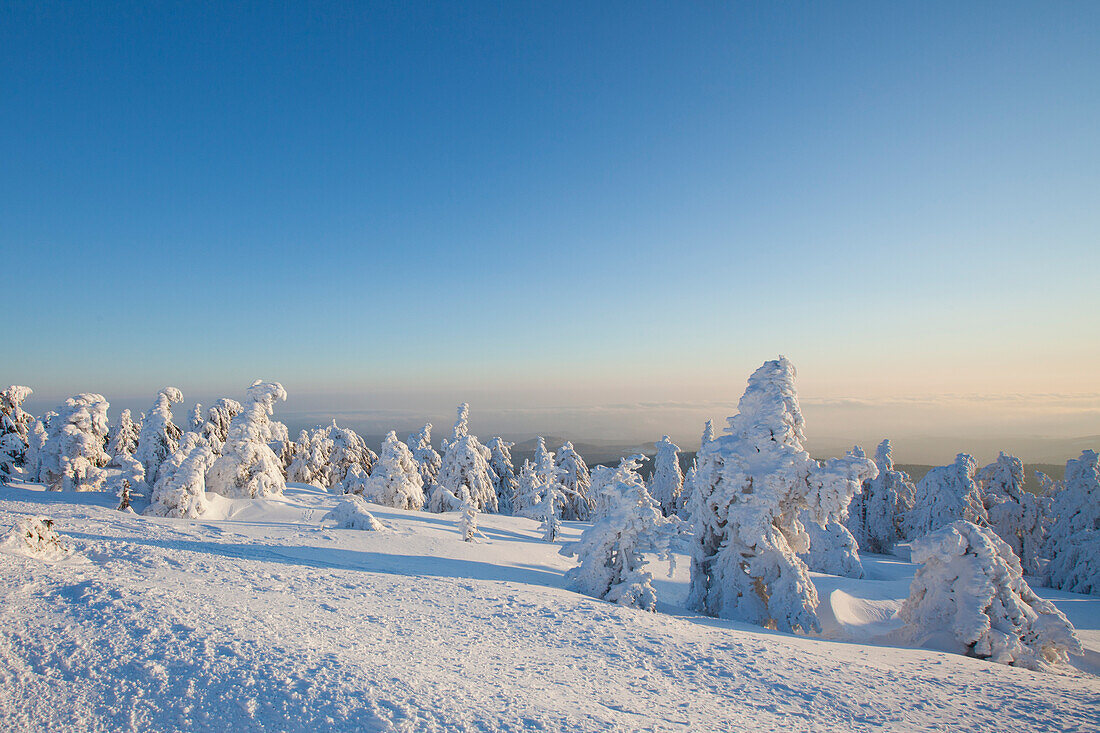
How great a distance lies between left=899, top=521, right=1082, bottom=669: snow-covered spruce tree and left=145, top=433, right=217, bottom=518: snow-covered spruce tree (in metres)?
24.4

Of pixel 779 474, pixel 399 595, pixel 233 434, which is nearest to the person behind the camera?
pixel 399 595

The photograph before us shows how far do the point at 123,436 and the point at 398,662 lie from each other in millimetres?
53795

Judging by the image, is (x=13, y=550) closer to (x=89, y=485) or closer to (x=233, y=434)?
(x=233, y=434)

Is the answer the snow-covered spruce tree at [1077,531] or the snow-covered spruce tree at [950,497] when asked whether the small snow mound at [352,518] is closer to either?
the snow-covered spruce tree at [1077,531]

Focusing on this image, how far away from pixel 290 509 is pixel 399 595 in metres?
12.6

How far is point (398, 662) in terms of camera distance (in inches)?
255

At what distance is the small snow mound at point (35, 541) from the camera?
8711 mm

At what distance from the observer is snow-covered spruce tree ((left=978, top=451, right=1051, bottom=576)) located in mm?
31344

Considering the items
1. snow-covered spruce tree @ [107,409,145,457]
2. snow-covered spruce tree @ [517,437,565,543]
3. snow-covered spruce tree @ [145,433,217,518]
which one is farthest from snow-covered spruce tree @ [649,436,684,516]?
snow-covered spruce tree @ [107,409,145,457]

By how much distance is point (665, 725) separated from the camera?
18.8 feet

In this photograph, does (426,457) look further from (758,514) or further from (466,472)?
(758,514)

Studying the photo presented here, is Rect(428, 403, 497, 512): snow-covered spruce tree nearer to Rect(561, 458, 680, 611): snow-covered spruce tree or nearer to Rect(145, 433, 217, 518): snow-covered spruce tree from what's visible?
Rect(145, 433, 217, 518): snow-covered spruce tree

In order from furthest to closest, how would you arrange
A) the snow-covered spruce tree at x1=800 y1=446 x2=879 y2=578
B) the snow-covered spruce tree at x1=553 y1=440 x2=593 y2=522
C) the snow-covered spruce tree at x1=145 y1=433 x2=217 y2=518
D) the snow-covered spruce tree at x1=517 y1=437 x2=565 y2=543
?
the snow-covered spruce tree at x1=553 y1=440 x2=593 y2=522 < the snow-covered spruce tree at x1=517 y1=437 x2=565 y2=543 < the snow-covered spruce tree at x1=145 y1=433 x2=217 y2=518 < the snow-covered spruce tree at x1=800 y1=446 x2=879 y2=578

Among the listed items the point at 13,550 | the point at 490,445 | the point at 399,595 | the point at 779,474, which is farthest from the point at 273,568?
the point at 490,445
